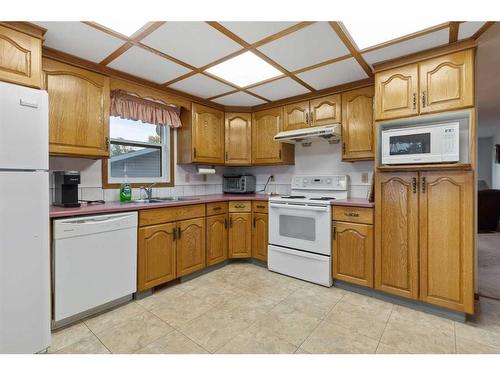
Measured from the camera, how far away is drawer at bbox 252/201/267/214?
121 inches

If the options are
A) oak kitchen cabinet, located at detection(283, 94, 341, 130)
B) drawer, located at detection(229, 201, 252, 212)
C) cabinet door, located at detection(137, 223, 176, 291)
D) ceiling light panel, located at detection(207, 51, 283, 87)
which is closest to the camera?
ceiling light panel, located at detection(207, 51, 283, 87)

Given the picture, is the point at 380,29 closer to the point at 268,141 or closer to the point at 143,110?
the point at 268,141

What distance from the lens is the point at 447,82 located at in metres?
1.89

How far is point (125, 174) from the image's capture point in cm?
282

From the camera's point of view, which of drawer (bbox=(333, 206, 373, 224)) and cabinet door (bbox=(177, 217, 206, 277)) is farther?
cabinet door (bbox=(177, 217, 206, 277))

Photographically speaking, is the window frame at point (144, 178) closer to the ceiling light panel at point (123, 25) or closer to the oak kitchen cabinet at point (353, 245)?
the ceiling light panel at point (123, 25)

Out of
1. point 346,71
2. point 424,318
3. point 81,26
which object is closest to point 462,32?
point 346,71

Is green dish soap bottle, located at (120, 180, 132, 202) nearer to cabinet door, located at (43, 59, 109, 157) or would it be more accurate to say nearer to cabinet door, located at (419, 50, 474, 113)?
cabinet door, located at (43, 59, 109, 157)

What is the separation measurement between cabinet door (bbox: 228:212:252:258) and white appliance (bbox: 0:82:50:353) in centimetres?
191

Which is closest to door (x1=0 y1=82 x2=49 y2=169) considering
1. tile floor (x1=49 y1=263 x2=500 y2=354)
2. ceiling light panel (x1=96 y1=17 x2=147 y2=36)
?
ceiling light panel (x1=96 y1=17 x2=147 y2=36)

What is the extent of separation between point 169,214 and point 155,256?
0.41 metres

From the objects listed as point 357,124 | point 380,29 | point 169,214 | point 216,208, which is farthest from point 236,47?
point 216,208

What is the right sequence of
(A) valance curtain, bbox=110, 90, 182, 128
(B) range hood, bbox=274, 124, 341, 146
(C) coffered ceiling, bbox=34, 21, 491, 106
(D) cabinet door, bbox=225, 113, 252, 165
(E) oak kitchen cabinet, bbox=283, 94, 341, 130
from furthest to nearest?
(D) cabinet door, bbox=225, 113, 252, 165 < (E) oak kitchen cabinet, bbox=283, 94, 341, 130 < (B) range hood, bbox=274, 124, 341, 146 < (A) valance curtain, bbox=110, 90, 182, 128 < (C) coffered ceiling, bbox=34, 21, 491, 106
